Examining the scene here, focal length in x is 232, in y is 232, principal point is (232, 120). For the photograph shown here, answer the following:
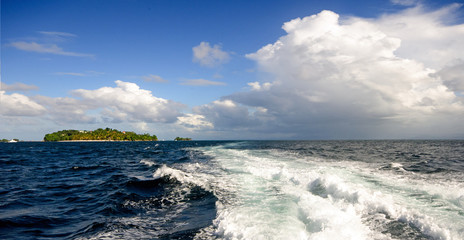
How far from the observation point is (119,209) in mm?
9758

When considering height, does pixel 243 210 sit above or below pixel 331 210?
below

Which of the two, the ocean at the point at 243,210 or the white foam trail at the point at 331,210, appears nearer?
the white foam trail at the point at 331,210

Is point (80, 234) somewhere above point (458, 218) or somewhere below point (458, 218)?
below

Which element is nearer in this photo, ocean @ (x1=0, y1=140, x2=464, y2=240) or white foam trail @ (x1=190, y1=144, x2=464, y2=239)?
white foam trail @ (x1=190, y1=144, x2=464, y2=239)

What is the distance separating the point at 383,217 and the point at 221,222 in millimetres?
5210

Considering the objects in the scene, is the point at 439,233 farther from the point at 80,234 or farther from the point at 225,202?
the point at 80,234

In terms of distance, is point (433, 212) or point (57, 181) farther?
point (57, 181)

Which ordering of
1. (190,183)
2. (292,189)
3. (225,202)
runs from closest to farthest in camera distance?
(225,202) < (292,189) < (190,183)

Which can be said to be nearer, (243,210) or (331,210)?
(331,210)

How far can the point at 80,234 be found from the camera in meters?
7.28

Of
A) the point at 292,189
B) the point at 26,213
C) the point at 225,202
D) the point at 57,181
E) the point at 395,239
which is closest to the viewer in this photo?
the point at 395,239

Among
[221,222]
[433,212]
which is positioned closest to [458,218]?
[433,212]

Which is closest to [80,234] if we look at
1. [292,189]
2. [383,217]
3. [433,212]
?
[292,189]

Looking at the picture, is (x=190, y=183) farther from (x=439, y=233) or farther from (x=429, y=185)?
(x=429, y=185)
